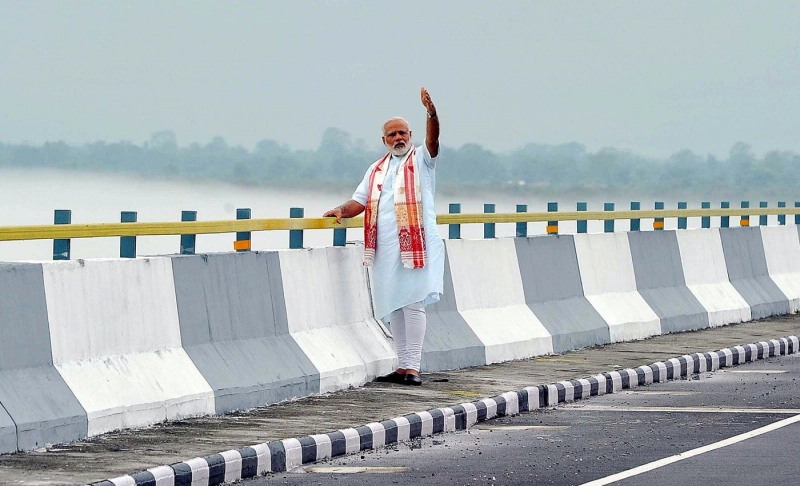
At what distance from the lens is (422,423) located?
37.7ft

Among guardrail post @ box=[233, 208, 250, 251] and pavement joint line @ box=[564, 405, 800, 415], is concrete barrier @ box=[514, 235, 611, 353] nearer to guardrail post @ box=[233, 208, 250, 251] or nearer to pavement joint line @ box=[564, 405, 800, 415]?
pavement joint line @ box=[564, 405, 800, 415]

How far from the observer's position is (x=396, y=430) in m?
11.2

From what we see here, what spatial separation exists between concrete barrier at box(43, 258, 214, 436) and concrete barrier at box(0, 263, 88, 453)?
0.09 m

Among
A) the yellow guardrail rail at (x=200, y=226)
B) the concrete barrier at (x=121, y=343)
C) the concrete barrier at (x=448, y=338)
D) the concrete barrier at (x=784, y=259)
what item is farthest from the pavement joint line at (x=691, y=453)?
the concrete barrier at (x=784, y=259)

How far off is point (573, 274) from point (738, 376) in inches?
94.1

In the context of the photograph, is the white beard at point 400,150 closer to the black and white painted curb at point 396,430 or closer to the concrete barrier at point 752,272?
the black and white painted curb at point 396,430

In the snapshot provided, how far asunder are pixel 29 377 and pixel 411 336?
4.32 meters

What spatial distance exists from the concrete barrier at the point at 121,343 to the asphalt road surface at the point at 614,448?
1.25 meters

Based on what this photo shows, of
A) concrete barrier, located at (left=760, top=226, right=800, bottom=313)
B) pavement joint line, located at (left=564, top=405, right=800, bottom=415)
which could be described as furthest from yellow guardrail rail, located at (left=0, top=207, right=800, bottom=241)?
concrete barrier, located at (left=760, top=226, right=800, bottom=313)

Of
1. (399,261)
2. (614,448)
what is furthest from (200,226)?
(614,448)

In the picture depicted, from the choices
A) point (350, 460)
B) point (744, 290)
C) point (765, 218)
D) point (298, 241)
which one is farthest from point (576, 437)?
point (765, 218)

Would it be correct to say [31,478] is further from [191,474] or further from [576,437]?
[576,437]

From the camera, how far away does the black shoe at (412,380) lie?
13.5 metres

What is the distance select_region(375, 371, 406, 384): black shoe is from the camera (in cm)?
1359
